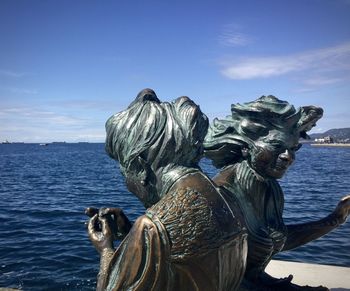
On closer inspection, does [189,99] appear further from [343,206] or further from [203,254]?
[343,206]

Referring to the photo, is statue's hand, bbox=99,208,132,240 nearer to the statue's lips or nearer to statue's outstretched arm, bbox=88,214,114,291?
statue's outstretched arm, bbox=88,214,114,291

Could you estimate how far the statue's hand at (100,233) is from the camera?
197cm

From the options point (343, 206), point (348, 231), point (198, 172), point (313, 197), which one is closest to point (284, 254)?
point (348, 231)

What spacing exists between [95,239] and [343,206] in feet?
6.78

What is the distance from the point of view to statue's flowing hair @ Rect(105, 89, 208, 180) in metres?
1.98

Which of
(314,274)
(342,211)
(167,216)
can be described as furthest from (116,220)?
(314,274)

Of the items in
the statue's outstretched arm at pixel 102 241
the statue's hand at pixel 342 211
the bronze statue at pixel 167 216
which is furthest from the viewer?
the statue's hand at pixel 342 211

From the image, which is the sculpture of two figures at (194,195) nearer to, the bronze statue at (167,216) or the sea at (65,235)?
the bronze statue at (167,216)

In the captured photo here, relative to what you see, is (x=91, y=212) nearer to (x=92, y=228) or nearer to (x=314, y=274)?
(x=92, y=228)

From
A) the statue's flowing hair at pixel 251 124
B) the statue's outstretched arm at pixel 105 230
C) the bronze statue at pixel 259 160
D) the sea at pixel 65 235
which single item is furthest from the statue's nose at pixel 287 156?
the sea at pixel 65 235

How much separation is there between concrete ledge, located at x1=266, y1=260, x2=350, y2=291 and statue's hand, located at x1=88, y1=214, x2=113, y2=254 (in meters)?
2.66

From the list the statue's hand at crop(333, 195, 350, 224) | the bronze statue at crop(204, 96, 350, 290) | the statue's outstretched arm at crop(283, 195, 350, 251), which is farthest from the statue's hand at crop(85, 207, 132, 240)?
the statue's hand at crop(333, 195, 350, 224)

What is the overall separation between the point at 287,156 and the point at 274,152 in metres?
0.09

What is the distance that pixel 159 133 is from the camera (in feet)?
6.54
